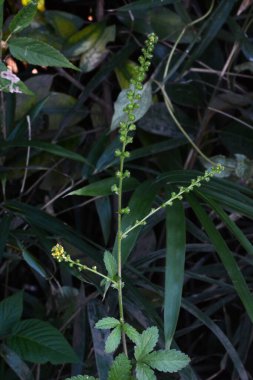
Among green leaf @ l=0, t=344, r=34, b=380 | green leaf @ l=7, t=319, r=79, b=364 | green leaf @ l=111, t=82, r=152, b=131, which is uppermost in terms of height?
green leaf @ l=111, t=82, r=152, b=131

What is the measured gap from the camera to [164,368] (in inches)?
24.2

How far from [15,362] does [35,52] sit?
0.49 meters

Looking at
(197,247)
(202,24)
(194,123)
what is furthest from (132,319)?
(202,24)

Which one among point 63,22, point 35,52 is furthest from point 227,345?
point 63,22

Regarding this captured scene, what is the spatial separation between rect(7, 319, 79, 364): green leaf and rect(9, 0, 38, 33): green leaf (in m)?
0.42

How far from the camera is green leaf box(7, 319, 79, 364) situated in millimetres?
866

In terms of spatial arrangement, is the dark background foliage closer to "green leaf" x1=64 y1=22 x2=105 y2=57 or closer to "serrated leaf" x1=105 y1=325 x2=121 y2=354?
"green leaf" x1=64 y1=22 x2=105 y2=57

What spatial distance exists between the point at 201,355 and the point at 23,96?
0.63 m

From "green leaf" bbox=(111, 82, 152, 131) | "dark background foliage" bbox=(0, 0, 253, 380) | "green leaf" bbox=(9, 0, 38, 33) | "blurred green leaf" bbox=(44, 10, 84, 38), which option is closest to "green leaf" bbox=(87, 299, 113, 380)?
"dark background foliage" bbox=(0, 0, 253, 380)

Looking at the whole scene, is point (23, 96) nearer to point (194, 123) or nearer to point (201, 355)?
point (194, 123)

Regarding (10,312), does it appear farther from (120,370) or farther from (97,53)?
(97,53)

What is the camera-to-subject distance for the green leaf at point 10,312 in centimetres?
92

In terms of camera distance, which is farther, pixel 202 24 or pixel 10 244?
pixel 202 24

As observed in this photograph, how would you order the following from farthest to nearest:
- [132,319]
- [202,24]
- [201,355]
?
[201,355], [202,24], [132,319]
